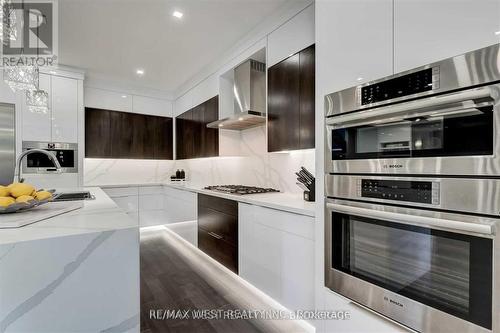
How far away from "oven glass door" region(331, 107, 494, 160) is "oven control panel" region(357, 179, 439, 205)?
118 millimetres

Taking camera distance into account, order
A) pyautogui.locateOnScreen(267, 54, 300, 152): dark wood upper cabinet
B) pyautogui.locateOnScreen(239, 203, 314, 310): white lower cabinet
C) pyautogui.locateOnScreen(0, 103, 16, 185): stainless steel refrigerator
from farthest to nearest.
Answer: pyautogui.locateOnScreen(0, 103, 16, 185): stainless steel refrigerator, pyautogui.locateOnScreen(267, 54, 300, 152): dark wood upper cabinet, pyautogui.locateOnScreen(239, 203, 314, 310): white lower cabinet

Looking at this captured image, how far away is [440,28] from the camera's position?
3.17ft

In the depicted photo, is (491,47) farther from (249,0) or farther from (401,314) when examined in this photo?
(249,0)

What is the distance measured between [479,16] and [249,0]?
1.81 m

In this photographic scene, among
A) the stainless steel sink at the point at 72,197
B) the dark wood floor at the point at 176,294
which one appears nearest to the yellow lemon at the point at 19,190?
the stainless steel sink at the point at 72,197

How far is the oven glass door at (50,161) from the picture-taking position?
139 inches

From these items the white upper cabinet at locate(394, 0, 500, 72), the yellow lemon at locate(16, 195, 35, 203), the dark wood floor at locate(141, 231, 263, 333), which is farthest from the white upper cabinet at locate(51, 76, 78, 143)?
the white upper cabinet at locate(394, 0, 500, 72)

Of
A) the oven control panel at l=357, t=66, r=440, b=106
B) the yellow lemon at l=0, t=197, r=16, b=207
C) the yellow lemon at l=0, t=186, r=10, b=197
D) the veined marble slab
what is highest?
the oven control panel at l=357, t=66, r=440, b=106

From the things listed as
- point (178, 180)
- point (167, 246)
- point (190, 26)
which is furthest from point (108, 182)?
point (190, 26)

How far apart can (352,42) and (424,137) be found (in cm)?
60

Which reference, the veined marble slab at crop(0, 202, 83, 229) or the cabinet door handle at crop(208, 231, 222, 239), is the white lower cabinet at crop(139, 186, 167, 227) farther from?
the veined marble slab at crop(0, 202, 83, 229)

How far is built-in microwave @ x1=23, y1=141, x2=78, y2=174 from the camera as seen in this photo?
3.51 m

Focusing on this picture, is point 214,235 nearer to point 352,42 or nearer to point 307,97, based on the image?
point 307,97

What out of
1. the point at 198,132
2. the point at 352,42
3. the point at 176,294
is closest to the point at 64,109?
the point at 198,132
